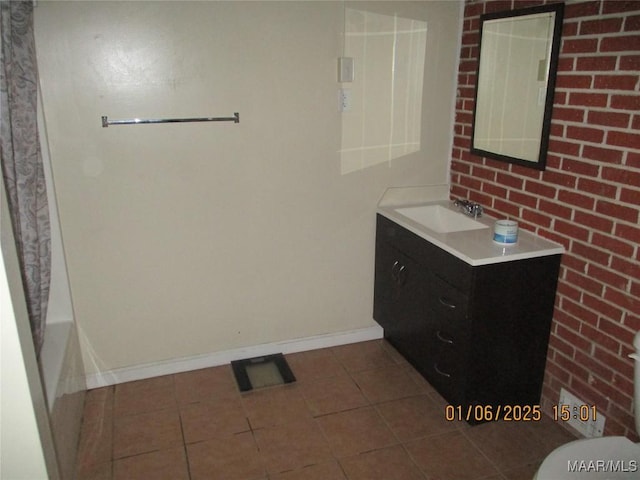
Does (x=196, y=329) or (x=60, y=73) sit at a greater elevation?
(x=60, y=73)

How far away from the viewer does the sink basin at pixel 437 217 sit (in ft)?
8.98

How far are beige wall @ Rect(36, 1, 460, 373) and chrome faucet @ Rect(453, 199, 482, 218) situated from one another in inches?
10.1

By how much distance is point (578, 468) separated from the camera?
1455 millimetres

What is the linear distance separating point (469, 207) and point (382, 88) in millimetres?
758

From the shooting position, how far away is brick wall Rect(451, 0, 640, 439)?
184 centimetres

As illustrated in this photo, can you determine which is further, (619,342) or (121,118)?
(121,118)

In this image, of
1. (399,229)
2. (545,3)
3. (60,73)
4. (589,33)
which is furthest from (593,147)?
(60,73)

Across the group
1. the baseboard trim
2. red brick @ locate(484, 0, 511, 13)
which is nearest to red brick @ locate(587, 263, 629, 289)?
red brick @ locate(484, 0, 511, 13)

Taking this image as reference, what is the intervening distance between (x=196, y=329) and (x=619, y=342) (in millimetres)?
1956

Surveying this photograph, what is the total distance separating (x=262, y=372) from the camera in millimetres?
2762

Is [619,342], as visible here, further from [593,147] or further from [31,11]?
[31,11]

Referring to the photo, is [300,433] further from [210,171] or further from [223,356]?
[210,171]

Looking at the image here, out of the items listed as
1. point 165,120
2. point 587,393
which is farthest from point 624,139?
point 165,120

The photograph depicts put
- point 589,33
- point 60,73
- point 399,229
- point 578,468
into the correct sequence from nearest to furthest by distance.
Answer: point 578,468 < point 589,33 < point 60,73 < point 399,229
